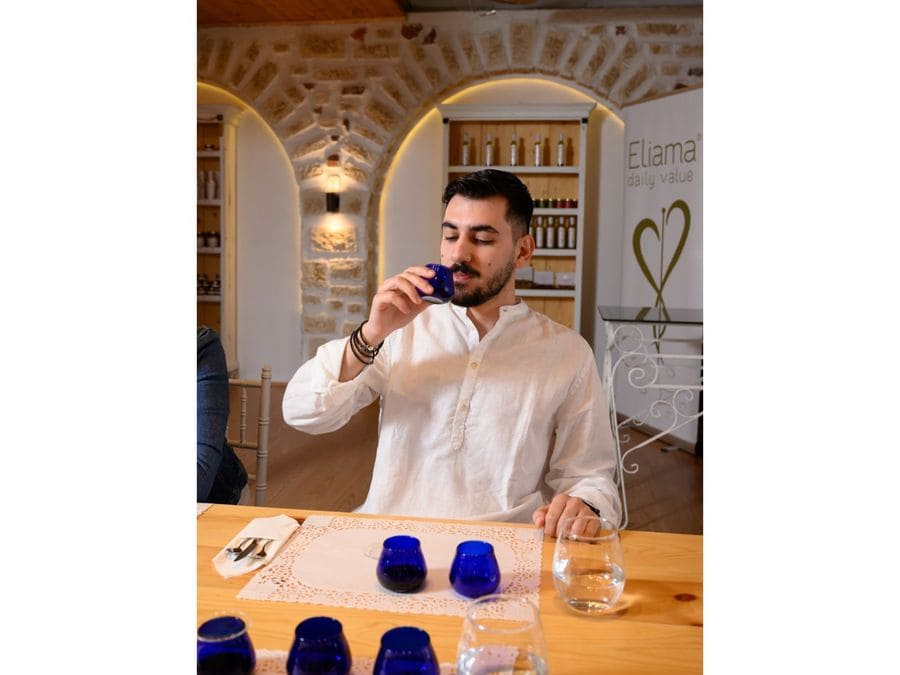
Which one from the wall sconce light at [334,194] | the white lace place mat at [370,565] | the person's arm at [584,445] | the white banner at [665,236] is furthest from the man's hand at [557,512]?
the wall sconce light at [334,194]

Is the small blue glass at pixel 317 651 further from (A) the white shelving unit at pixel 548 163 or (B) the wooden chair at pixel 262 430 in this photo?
(A) the white shelving unit at pixel 548 163

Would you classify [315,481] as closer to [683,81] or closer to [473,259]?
[473,259]

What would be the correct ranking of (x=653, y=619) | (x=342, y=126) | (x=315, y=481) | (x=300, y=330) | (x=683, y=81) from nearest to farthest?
(x=653, y=619)
(x=315, y=481)
(x=683, y=81)
(x=342, y=126)
(x=300, y=330)

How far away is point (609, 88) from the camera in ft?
17.2

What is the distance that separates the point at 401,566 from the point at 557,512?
0.34 m

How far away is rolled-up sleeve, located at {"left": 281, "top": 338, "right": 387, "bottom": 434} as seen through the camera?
1.53 m

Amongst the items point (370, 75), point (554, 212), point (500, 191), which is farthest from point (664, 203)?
point (500, 191)

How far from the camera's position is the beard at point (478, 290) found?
5.42 ft

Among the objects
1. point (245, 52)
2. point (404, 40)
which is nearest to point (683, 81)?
point (404, 40)

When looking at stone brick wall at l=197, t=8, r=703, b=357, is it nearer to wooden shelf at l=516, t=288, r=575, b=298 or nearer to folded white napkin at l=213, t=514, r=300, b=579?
wooden shelf at l=516, t=288, r=575, b=298

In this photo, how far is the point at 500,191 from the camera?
1.65 meters

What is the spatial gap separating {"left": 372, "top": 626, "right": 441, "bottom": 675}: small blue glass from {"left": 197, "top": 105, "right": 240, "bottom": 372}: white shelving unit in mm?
5365

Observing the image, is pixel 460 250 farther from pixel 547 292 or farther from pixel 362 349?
pixel 547 292
